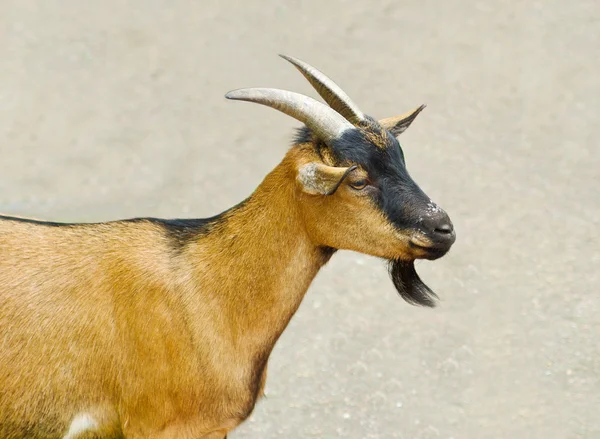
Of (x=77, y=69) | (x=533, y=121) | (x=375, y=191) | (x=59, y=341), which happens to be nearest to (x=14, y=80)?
(x=77, y=69)

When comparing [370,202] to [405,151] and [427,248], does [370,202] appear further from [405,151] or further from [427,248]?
[405,151]

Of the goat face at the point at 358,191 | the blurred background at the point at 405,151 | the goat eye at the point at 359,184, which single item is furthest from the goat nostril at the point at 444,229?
the blurred background at the point at 405,151

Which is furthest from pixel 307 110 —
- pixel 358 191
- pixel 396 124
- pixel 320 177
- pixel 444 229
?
pixel 444 229

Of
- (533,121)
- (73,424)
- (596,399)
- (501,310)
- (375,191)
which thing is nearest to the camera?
(375,191)

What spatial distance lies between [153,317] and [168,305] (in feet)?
0.37

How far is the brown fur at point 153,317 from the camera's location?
17.5ft

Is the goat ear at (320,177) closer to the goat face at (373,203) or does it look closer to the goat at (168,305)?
the goat face at (373,203)

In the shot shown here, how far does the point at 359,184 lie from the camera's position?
507cm

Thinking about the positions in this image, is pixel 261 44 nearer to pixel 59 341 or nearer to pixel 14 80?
pixel 14 80

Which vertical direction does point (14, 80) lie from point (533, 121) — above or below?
below

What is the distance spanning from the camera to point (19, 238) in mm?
5527

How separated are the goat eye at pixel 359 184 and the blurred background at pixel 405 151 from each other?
9.27 ft

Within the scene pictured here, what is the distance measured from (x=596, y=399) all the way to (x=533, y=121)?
14.9ft

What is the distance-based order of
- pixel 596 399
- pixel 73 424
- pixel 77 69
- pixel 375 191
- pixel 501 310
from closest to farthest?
pixel 375 191
pixel 73 424
pixel 596 399
pixel 501 310
pixel 77 69
